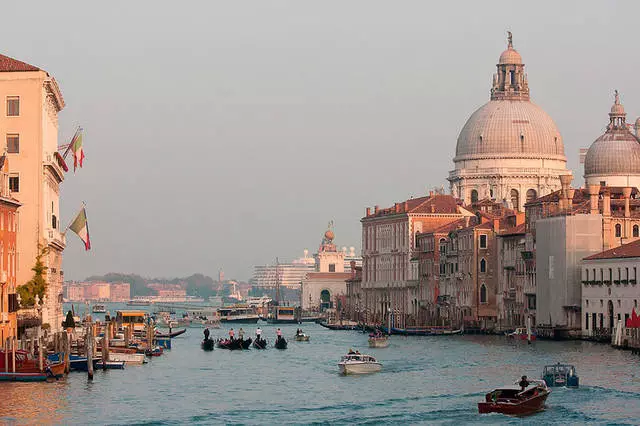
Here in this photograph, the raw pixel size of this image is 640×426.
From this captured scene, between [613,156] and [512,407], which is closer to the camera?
[512,407]

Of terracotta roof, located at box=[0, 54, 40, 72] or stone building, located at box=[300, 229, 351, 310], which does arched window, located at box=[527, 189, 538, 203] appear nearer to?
stone building, located at box=[300, 229, 351, 310]

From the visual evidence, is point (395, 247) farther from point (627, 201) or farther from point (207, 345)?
point (207, 345)

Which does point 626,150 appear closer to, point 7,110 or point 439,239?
point 439,239

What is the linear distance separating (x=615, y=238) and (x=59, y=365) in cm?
4689

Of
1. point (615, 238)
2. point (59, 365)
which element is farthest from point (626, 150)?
point (59, 365)

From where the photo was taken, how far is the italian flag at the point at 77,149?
6681 cm

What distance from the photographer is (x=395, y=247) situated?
135625 millimetres

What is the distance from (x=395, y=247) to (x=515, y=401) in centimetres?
8800

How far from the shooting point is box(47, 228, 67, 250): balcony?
2594 inches

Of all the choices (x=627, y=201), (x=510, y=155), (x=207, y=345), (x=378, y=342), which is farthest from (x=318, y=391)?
(x=510, y=155)

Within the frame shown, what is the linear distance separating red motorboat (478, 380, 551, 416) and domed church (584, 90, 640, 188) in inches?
3103

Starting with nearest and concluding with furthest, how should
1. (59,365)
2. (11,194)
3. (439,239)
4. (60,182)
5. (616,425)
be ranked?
(616,425), (59,365), (11,194), (60,182), (439,239)

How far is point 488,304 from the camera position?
4414 inches

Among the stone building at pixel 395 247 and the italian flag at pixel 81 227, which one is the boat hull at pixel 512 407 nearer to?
the italian flag at pixel 81 227
